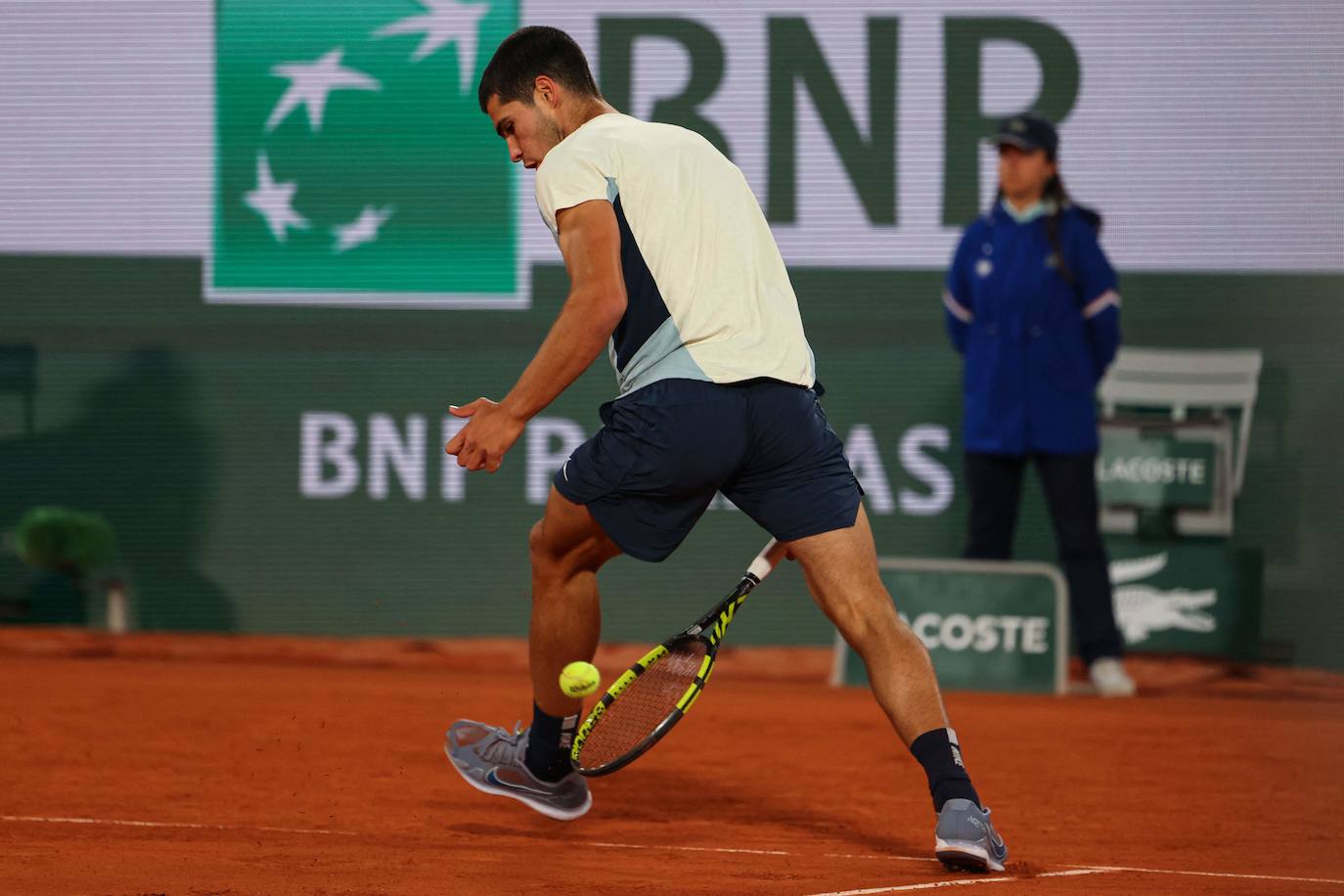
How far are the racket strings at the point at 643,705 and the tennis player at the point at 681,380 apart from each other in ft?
1.14

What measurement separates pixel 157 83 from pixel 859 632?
5336 millimetres

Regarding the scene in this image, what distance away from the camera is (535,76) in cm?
353

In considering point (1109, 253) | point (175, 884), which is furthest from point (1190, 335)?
point (175, 884)

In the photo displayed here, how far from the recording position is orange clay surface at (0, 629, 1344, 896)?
352 centimetres

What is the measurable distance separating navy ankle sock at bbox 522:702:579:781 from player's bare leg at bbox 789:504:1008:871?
2.65 feet

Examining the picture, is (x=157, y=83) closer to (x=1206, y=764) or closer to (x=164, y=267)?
(x=164, y=267)

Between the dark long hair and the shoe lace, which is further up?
the dark long hair

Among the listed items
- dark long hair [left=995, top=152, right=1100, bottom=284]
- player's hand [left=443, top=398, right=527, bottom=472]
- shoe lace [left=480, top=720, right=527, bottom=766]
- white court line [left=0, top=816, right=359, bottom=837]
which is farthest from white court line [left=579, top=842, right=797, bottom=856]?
dark long hair [left=995, top=152, right=1100, bottom=284]

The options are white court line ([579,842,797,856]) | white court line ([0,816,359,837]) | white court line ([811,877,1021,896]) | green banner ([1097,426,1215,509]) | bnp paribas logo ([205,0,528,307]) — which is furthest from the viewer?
bnp paribas logo ([205,0,528,307])

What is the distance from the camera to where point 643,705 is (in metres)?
3.75

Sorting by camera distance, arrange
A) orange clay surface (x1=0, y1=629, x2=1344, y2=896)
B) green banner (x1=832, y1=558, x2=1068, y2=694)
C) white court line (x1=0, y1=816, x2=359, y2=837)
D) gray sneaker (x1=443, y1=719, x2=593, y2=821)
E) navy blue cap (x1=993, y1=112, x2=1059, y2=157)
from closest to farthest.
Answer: orange clay surface (x1=0, y1=629, x2=1344, y2=896) → white court line (x1=0, y1=816, x2=359, y2=837) → gray sneaker (x1=443, y1=719, x2=593, y2=821) → navy blue cap (x1=993, y1=112, x2=1059, y2=157) → green banner (x1=832, y1=558, x2=1068, y2=694)

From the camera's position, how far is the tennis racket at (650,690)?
12.1ft

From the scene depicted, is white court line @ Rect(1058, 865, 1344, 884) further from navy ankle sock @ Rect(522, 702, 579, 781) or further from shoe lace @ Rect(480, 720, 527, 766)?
shoe lace @ Rect(480, 720, 527, 766)

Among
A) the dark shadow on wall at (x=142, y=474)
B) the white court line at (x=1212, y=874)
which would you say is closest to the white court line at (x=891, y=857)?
the white court line at (x=1212, y=874)
